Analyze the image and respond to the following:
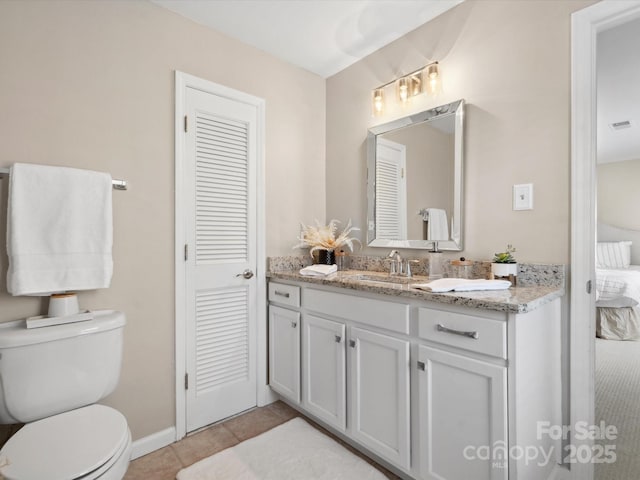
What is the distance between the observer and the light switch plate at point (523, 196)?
164 centimetres

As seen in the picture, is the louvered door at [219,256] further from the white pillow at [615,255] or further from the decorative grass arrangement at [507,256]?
the white pillow at [615,255]

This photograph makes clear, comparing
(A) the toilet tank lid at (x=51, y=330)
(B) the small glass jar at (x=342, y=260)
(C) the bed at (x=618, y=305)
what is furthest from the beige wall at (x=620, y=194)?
(A) the toilet tank lid at (x=51, y=330)

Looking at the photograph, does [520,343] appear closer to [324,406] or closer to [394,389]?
[394,389]

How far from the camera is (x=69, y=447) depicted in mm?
1135

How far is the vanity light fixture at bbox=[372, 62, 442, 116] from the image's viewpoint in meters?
1.98

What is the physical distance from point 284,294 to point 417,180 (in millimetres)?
1108

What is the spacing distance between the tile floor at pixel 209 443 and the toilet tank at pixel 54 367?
513 millimetres

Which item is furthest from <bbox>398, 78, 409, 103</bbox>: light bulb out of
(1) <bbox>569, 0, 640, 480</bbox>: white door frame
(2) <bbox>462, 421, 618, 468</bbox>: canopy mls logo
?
(2) <bbox>462, 421, 618, 468</bbox>: canopy mls logo

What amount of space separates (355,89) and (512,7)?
3.53ft

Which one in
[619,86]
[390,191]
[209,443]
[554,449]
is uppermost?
[619,86]

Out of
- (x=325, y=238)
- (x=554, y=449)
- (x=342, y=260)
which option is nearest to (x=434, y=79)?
(x=325, y=238)

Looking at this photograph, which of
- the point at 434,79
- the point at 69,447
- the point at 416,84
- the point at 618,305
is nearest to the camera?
the point at 69,447

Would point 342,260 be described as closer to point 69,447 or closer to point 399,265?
point 399,265

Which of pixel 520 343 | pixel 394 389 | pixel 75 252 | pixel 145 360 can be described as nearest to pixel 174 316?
pixel 145 360
